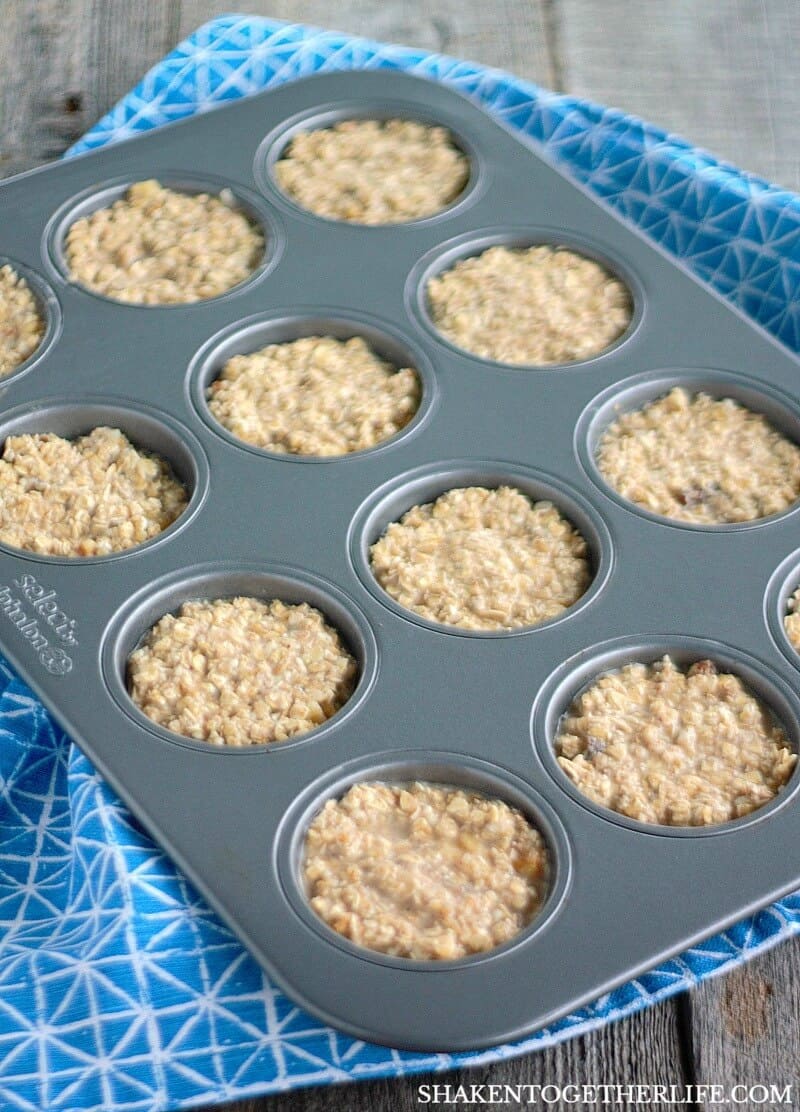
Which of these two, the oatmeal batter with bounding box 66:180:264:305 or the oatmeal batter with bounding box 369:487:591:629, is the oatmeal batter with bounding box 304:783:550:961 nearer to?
the oatmeal batter with bounding box 369:487:591:629

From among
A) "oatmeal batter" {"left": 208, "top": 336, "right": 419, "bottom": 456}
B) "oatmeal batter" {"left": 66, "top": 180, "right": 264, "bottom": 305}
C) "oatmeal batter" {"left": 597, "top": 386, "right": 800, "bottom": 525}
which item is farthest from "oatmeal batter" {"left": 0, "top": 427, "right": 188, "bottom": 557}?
"oatmeal batter" {"left": 597, "top": 386, "right": 800, "bottom": 525}

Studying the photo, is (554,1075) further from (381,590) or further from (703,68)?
(703,68)

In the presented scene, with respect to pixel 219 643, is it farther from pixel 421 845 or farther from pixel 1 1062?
pixel 1 1062

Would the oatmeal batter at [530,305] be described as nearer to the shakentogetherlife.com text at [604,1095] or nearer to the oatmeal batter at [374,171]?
the oatmeal batter at [374,171]

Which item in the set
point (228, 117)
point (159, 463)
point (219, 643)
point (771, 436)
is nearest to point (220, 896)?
point (219, 643)

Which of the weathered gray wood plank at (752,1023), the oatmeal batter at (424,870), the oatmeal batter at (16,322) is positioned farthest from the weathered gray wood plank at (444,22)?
the weathered gray wood plank at (752,1023)
